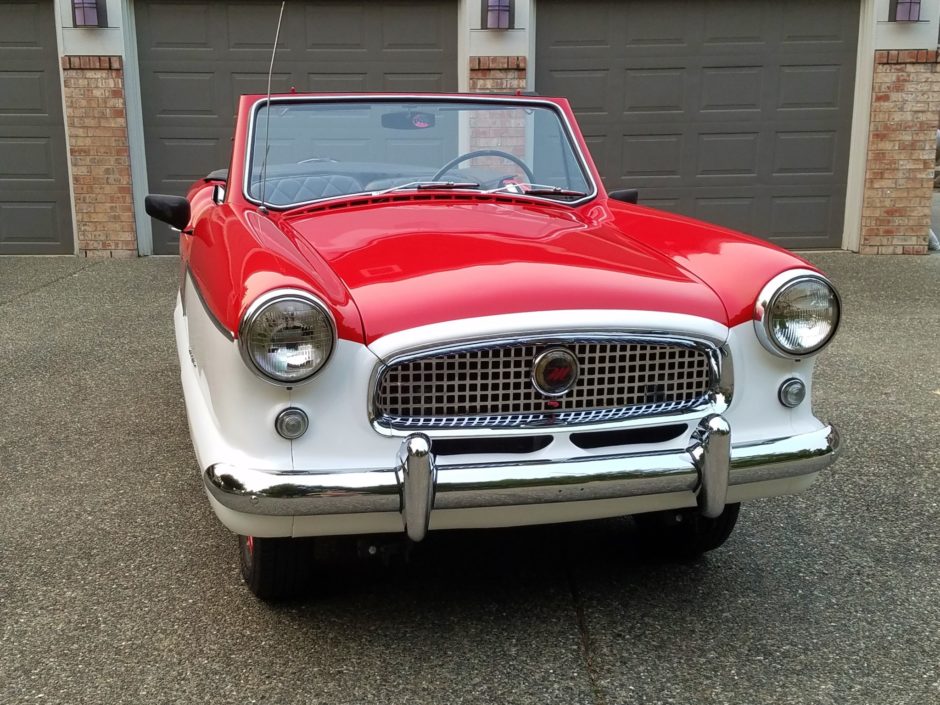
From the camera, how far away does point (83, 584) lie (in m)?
2.85

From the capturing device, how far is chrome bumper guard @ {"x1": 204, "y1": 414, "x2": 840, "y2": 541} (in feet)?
7.09

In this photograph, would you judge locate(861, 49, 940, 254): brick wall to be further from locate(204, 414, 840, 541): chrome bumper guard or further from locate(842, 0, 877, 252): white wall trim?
locate(204, 414, 840, 541): chrome bumper guard

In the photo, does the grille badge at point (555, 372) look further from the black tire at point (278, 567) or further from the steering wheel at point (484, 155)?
the steering wheel at point (484, 155)

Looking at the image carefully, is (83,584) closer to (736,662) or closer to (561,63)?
(736,662)

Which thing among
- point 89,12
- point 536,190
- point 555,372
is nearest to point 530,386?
point 555,372

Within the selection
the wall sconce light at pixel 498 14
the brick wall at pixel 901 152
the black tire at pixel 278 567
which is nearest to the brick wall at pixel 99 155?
the wall sconce light at pixel 498 14

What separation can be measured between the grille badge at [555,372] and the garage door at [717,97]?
768cm

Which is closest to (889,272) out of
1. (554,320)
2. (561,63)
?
(561,63)

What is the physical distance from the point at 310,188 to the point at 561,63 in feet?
22.5

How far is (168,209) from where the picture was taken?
3.53 m

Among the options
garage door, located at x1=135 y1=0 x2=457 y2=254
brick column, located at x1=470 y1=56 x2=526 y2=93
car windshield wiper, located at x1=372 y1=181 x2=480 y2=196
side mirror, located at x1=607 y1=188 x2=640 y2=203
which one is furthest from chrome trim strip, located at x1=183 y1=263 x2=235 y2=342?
garage door, located at x1=135 y1=0 x2=457 y2=254

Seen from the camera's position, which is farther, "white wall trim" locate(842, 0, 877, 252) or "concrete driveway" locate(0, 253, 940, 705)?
"white wall trim" locate(842, 0, 877, 252)

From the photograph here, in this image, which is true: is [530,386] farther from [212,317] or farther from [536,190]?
[536,190]

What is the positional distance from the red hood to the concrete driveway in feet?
2.80
